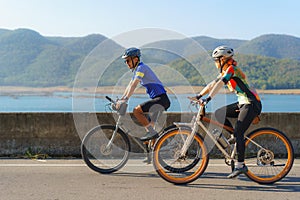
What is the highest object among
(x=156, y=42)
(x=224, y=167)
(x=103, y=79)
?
(x=156, y=42)

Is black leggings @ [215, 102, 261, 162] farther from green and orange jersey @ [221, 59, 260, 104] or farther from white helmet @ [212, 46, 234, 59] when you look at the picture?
white helmet @ [212, 46, 234, 59]

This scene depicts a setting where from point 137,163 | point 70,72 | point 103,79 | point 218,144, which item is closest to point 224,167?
point 218,144

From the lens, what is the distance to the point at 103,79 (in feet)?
22.0

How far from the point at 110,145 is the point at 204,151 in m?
1.59

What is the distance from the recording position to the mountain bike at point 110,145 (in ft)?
19.0

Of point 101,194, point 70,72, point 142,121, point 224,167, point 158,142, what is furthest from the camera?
point 70,72

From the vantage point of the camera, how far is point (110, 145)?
233 inches

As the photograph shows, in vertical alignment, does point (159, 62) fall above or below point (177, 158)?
above

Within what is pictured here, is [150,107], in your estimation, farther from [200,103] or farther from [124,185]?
[124,185]

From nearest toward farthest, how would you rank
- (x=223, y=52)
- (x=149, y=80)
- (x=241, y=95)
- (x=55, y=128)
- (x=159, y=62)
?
(x=223, y=52) < (x=241, y=95) < (x=149, y=80) < (x=159, y=62) < (x=55, y=128)

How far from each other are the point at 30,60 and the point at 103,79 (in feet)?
273

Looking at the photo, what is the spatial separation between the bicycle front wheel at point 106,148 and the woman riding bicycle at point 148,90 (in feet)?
1.36

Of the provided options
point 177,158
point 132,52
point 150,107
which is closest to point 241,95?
point 177,158

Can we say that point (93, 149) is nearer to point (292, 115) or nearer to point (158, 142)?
point (158, 142)
